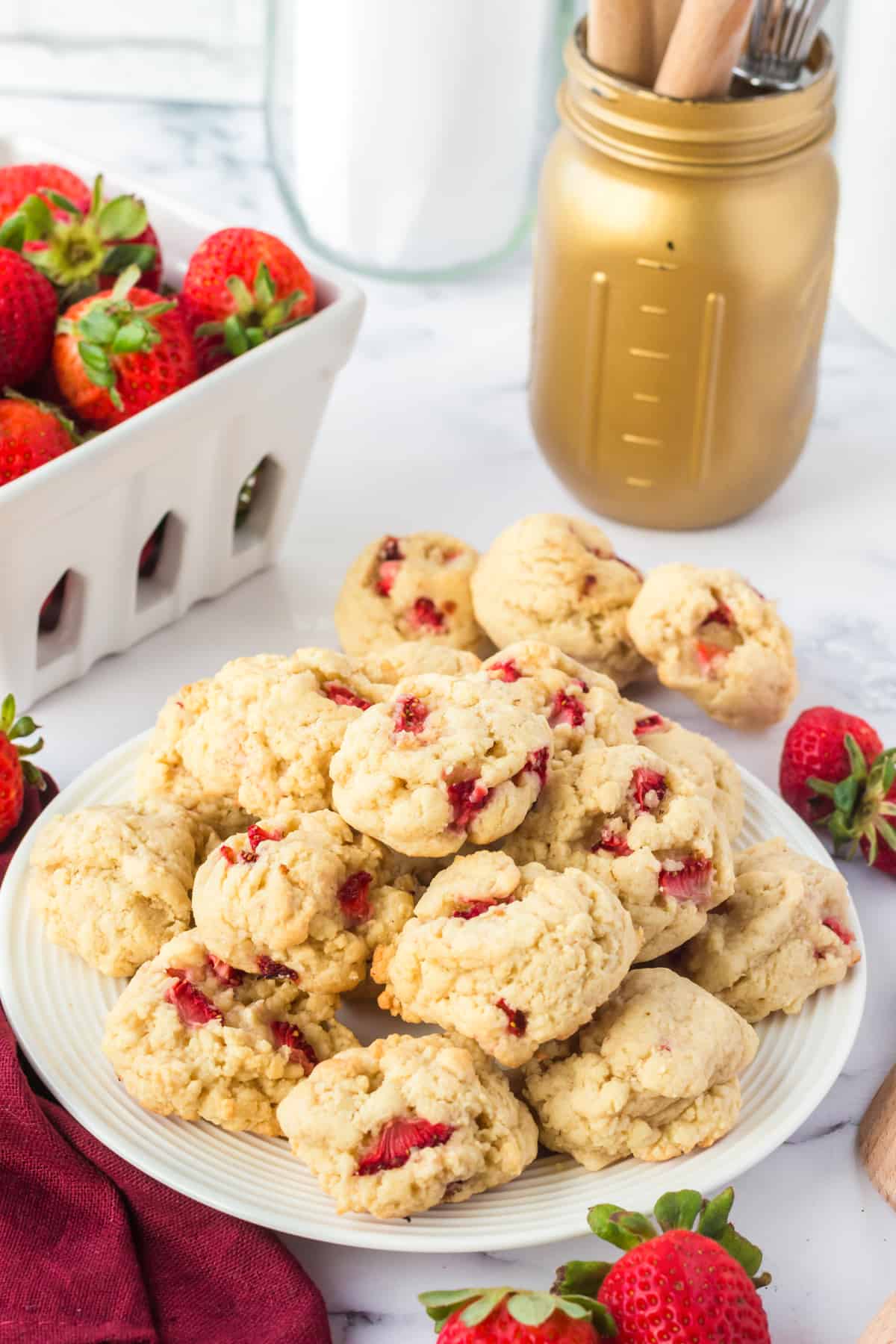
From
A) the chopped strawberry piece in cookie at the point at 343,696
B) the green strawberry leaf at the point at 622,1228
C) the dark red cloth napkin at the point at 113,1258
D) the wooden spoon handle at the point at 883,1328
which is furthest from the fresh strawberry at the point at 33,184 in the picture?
the wooden spoon handle at the point at 883,1328

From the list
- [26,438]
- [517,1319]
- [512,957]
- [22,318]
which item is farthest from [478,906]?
[22,318]

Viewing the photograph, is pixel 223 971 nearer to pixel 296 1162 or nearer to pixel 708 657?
pixel 296 1162

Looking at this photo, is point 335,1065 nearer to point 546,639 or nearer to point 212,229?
point 546,639

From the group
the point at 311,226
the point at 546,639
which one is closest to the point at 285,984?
the point at 546,639

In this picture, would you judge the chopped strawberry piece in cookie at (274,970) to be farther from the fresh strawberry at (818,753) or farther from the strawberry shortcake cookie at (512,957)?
the fresh strawberry at (818,753)

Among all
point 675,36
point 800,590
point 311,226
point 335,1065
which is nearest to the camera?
point 335,1065

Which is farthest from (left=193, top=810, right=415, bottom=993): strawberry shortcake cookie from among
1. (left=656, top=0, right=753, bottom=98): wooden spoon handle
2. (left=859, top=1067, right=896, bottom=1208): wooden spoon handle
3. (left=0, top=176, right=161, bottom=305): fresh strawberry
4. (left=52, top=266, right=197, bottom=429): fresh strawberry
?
(left=656, top=0, right=753, bottom=98): wooden spoon handle

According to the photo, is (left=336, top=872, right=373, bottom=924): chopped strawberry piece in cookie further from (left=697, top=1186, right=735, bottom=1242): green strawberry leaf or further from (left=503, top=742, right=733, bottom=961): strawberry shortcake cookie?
(left=697, top=1186, right=735, bottom=1242): green strawberry leaf
